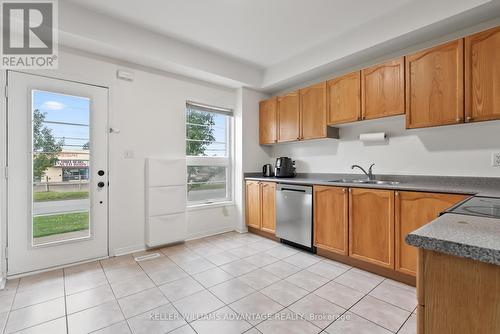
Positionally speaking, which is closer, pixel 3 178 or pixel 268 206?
pixel 3 178

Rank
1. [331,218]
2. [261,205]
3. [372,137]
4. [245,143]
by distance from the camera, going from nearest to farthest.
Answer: [331,218] < [372,137] < [261,205] < [245,143]

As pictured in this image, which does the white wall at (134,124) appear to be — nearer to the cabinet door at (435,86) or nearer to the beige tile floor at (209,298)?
Result: the beige tile floor at (209,298)

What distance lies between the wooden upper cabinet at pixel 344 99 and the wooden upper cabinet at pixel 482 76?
952mm

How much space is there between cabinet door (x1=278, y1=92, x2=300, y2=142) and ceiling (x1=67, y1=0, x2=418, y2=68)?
0.73 m

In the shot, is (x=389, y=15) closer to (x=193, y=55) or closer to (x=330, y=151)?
(x=330, y=151)

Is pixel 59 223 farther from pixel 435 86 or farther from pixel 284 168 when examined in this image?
pixel 435 86

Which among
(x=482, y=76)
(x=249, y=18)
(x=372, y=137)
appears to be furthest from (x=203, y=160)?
(x=482, y=76)

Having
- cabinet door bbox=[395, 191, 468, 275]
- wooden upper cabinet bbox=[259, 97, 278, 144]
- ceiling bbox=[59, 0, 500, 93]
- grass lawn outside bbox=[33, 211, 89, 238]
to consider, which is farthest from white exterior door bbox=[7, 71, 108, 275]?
cabinet door bbox=[395, 191, 468, 275]

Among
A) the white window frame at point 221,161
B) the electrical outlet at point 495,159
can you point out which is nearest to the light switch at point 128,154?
the white window frame at point 221,161

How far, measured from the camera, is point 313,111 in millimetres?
3299

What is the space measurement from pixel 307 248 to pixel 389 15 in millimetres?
2814

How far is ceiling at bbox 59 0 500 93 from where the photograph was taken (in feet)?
7.57

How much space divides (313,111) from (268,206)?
4.99ft

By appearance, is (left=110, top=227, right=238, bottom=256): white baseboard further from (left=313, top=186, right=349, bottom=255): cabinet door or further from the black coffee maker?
(left=313, top=186, right=349, bottom=255): cabinet door
